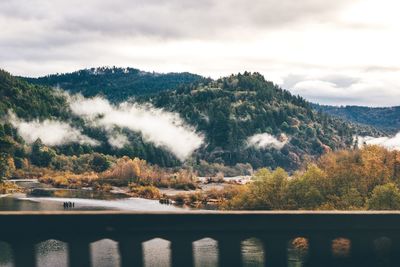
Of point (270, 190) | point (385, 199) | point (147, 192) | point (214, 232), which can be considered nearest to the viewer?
point (214, 232)

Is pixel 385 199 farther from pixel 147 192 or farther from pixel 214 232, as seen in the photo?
pixel 147 192

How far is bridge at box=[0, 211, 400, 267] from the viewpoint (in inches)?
1031

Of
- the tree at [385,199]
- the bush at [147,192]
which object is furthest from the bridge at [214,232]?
the bush at [147,192]

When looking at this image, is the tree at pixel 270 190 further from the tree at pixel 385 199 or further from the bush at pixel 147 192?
the bush at pixel 147 192

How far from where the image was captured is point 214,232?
26672 mm

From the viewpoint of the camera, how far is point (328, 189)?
69.1 m

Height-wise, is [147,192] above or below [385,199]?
below

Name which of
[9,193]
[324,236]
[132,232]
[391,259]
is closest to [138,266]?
[132,232]

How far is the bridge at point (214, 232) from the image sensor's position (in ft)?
85.9

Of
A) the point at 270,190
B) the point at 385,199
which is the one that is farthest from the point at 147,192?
the point at 385,199

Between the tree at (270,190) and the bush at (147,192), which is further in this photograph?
the bush at (147,192)

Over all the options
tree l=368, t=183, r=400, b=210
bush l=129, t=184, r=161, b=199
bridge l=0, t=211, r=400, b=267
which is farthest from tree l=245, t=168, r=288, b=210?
bush l=129, t=184, r=161, b=199

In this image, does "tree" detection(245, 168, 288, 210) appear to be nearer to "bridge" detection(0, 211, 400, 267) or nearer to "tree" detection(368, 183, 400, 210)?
"tree" detection(368, 183, 400, 210)

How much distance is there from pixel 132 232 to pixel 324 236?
9.79 m
